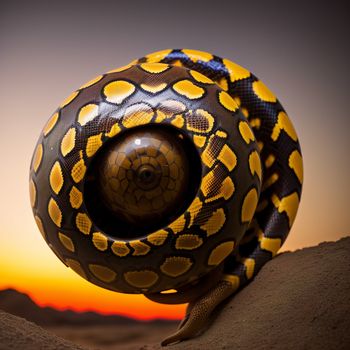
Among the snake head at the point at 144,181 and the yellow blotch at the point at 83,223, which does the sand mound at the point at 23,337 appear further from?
the yellow blotch at the point at 83,223

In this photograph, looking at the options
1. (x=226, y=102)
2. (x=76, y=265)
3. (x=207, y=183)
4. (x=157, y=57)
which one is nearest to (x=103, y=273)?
(x=76, y=265)

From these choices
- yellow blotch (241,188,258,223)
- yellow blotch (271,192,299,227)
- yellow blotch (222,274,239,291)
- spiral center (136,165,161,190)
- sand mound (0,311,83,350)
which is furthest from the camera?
yellow blotch (271,192,299,227)

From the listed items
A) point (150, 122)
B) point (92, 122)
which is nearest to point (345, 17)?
point (150, 122)

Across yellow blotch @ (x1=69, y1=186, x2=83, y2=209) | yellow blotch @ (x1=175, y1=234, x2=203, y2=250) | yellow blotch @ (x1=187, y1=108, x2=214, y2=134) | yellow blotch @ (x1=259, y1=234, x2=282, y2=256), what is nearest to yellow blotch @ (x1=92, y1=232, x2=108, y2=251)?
yellow blotch @ (x1=69, y1=186, x2=83, y2=209)

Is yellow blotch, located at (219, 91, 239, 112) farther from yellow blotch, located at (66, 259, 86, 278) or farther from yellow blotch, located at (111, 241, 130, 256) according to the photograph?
yellow blotch, located at (66, 259, 86, 278)

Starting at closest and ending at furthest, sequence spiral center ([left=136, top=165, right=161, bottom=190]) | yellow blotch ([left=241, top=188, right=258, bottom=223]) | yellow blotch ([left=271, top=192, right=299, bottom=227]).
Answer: spiral center ([left=136, top=165, right=161, bottom=190]), yellow blotch ([left=241, top=188, right=258, bottom=223]), yellow blotch ([left=271, top=192, right=299, bottom=227])

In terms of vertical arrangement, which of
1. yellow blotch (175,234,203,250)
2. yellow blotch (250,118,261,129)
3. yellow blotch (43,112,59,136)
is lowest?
yellow blotch (175,234,203,250)

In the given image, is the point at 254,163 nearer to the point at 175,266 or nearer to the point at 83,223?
the point at 175,266
